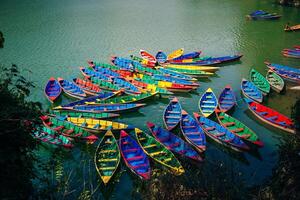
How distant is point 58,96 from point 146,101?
6.87 meters

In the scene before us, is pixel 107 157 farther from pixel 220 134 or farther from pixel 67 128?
pixel 220 134

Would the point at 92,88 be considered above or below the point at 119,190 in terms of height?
above

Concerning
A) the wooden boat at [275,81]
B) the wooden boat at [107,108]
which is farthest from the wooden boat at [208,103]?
the wooden boat at [275,81]

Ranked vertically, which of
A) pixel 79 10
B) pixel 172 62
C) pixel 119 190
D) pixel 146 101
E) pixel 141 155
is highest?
pixel 79 10

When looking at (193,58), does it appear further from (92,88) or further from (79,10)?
(79,10)

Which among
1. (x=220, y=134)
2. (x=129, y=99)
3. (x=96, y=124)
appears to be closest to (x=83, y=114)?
(x=96, y=124)

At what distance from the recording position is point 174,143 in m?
17.8

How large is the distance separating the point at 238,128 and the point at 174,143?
14.2 ft

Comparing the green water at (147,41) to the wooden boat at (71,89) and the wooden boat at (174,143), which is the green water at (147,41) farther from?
the wooden boat at (71,89)

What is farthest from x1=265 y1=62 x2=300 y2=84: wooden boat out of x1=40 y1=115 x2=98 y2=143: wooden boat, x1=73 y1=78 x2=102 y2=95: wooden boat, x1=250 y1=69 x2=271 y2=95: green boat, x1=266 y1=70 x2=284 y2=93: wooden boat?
x1=40 y1=115 x2=98 y2=143: wooden boat

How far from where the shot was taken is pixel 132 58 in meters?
31.4

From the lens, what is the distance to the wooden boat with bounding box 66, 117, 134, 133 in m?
19.4

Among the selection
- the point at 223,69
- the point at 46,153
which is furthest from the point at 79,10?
the point at 46,153

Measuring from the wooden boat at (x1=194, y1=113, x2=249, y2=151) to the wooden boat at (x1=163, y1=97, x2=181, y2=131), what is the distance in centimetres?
132
